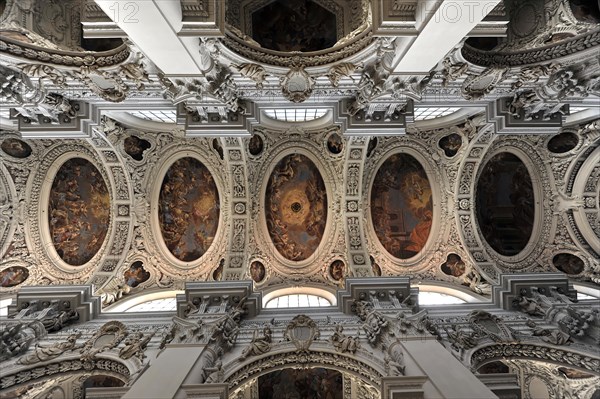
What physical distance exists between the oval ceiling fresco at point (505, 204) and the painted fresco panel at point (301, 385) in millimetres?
8567

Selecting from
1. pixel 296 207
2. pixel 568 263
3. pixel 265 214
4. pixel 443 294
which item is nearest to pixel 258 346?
pixel 265 214

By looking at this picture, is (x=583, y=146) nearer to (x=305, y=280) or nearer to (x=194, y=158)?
(x=305, y=280)

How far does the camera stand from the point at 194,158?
13359 mm

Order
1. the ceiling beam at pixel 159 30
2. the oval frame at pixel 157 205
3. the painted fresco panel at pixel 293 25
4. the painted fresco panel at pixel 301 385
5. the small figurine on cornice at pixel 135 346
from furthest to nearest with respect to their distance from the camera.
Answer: the oval frame at pixel 157 205 < the painted fresco panel at pixel 301 385 < the painted fresco panel at pixel 293 25 < the small figurine on cornice at pixel 135 346 < the ceiling beam at pixel 159 30

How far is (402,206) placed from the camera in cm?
1394

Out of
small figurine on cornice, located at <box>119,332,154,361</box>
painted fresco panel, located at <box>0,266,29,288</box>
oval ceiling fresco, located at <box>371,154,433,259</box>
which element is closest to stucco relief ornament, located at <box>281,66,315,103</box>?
oval ceiling fresco, located at <box>371,154,433,259</box>

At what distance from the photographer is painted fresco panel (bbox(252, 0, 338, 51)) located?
10844 millimetres

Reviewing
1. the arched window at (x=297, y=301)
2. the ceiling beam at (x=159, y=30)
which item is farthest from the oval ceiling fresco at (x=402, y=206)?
the ceiling beam at (x=159, y=30)

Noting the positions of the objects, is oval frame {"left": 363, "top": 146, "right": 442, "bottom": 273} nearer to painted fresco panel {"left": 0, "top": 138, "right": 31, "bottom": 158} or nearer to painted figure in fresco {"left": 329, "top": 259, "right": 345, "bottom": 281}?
painted figure in fresco {"left": 329, "top": 259, "right": 345, "bottom": 281}

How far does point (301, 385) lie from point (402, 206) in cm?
809

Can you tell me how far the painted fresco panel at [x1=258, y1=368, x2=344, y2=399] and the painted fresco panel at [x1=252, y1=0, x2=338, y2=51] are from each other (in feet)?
36.7

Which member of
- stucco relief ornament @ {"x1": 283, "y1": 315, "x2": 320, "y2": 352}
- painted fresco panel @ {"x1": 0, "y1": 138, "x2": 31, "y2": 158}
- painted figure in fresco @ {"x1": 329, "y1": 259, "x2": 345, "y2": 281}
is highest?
painted fresco panel @ {"x1": 0, "y1": 138, "x2": 31, "y2": 158}

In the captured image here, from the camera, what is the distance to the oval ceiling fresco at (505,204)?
43.7 ft

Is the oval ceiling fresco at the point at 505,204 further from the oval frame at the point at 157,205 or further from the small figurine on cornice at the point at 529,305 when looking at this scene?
the oval frame at the point at 157,205
